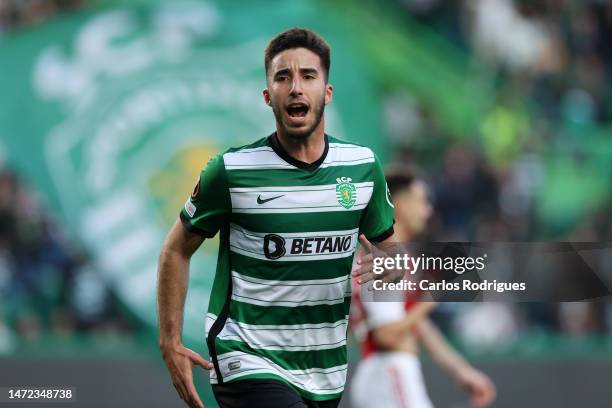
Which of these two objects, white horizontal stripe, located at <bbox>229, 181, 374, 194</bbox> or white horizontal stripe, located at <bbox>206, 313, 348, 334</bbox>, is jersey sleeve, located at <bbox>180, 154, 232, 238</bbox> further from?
white horizontal stripe, located at <bbox>206, 313, 348, 334</bbox>

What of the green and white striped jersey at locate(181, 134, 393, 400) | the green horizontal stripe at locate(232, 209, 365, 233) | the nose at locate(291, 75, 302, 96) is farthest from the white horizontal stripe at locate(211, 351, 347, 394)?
the nose at locate(291, 75, 302, 96)

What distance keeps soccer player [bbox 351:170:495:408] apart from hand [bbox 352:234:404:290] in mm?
2553

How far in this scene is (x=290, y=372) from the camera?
4379 mm

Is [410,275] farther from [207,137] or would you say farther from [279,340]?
[207,137]

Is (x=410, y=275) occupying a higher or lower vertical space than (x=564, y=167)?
lower

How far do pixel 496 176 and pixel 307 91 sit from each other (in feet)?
25.0

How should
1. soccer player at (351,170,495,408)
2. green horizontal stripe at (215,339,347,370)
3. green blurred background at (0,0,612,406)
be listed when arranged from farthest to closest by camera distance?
1. green blurred background at (0,0,612,406)
2. soccer player at (351,170,495,408)
3. green horizontal stripe at (215,339,347,370)

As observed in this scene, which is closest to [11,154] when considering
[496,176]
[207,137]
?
[207,137]

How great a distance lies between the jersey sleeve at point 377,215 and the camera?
4.66 m

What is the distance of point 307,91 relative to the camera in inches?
173

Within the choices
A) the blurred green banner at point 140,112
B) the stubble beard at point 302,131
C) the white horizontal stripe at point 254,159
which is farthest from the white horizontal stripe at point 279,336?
the blurred green banner at point 140,112

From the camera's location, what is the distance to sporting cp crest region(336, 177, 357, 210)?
14.8 feet

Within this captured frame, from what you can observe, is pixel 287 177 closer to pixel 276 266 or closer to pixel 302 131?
pixel 302 131

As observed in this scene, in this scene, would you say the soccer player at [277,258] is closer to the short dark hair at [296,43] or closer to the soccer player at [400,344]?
the short dark hair at [296,43]
